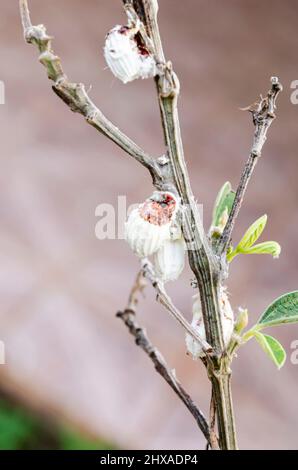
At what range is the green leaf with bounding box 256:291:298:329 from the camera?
41cm

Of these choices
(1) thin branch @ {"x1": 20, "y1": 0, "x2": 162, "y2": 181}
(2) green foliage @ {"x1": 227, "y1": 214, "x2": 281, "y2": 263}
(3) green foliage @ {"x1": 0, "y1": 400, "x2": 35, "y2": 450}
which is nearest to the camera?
(1) thin branch @ {"x1": 20, "y1": 0, "x2": 162, "y2": 181}

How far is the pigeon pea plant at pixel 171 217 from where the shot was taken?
31 cm

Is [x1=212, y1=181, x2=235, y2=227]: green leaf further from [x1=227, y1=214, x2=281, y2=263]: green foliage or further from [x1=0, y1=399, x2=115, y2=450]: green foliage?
[x1=0, y1=399, x2=115, y2=450]: green foliage

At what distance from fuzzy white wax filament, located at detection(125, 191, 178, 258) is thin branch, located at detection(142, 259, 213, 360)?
11 mm

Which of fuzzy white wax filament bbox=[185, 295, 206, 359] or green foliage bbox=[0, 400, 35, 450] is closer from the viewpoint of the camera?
fuzzy white wax filament bbox=[185, 295, 206, 359]

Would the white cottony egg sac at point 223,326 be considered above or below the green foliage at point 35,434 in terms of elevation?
below

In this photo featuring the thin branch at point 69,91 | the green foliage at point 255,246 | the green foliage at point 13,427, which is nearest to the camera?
the thin branch at point 69,91

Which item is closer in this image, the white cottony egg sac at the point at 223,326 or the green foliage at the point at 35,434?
the white cottony egg sac at the point at 223,326

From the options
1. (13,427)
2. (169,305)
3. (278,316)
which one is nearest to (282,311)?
(278,316)

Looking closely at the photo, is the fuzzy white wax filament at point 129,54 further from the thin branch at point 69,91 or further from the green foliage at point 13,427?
the green foliage at point 13,427

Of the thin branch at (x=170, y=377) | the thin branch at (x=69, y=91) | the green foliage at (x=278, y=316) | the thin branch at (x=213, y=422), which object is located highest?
the thin branch at (x=69, y=91)

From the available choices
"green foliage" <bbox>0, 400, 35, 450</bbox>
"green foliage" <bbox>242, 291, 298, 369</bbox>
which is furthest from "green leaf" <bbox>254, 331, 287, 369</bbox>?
"green foliage" <bbox>0, 400, 35, 450</bbox>

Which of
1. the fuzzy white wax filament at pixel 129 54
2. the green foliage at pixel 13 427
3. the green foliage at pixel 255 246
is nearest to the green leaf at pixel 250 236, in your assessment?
the green foliage at pixel 255 246

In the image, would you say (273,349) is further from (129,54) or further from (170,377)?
(129,54)
